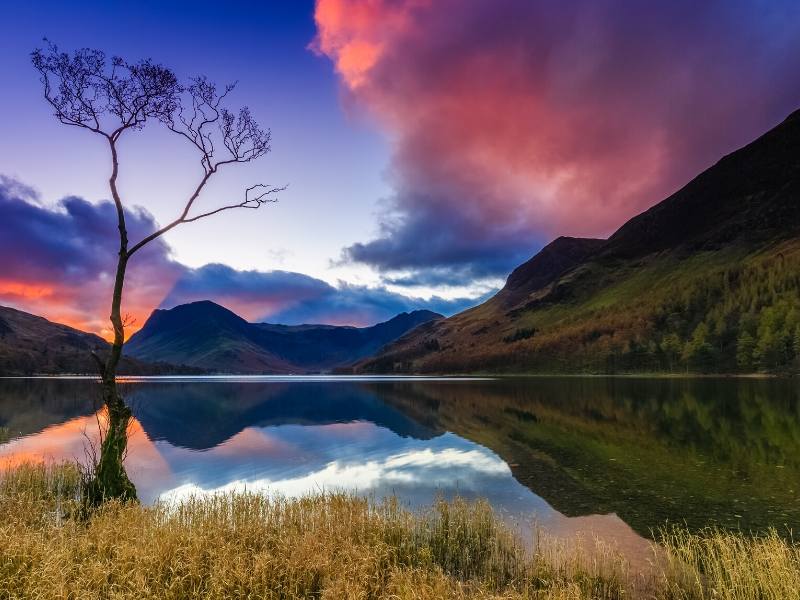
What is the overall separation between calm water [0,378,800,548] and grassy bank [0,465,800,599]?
6.11 metres

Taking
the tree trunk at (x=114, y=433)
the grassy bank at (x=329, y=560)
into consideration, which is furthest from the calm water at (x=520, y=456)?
the tree trunk at (x=114, y=433)

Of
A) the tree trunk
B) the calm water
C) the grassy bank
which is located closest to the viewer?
the grassy bank

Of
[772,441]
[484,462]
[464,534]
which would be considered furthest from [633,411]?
[464,534]

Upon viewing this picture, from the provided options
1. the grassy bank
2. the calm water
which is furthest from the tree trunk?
the calm water

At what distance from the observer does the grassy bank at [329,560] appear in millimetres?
12609

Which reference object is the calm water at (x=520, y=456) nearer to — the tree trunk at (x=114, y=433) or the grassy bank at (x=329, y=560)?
the grassy bank at (x=329, y=560)

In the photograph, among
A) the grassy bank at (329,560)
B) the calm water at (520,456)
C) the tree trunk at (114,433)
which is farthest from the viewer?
the calm water at (520,456)

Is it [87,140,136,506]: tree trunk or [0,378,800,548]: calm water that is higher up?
[87,140,136,506]: tree trunk

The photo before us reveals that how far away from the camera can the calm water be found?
26.9 meters

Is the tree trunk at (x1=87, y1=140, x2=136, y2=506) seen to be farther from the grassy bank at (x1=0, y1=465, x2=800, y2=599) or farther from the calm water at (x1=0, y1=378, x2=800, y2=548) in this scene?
the calm water at (x1=0, y1=378, x2=800, y2=548)

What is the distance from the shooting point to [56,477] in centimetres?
2866

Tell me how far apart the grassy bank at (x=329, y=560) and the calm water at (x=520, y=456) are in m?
6.11

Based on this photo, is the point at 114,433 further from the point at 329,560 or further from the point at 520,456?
the point at 520,456

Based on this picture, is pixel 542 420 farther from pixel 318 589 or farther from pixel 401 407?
pixel 318 589
